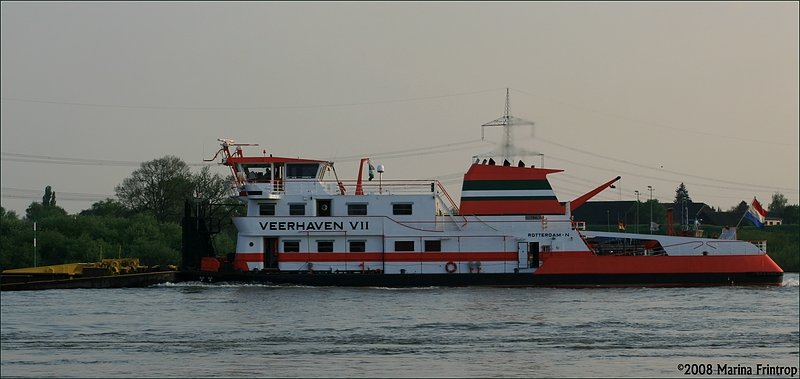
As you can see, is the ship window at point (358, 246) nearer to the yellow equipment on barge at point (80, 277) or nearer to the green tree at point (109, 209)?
the yellow equipment on barge at point (80, 277)

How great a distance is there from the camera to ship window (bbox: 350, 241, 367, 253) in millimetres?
42469

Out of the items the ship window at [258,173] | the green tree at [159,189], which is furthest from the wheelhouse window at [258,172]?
the green tree at [159,189]

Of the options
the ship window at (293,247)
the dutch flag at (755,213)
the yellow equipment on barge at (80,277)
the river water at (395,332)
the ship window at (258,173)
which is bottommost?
the river water at (395,332)

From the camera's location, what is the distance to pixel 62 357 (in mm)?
23844

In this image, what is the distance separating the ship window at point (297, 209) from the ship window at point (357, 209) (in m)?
1.60

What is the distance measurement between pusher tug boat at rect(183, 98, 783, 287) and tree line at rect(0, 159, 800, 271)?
2377 millimetres

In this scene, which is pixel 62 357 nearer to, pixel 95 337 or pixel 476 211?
pixel 95 337

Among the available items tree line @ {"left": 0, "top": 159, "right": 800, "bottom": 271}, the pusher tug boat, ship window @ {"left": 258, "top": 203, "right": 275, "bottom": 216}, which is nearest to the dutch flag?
the pusher tug boat

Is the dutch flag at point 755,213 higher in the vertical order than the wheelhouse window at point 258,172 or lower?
lower

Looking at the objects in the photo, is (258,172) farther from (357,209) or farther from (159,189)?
(159,189)

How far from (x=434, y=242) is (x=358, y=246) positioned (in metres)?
2.71

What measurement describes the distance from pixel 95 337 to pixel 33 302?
954 cm

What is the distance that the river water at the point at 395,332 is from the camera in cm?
2278

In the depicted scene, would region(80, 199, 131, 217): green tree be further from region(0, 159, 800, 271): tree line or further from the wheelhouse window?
the wheelhouse window
